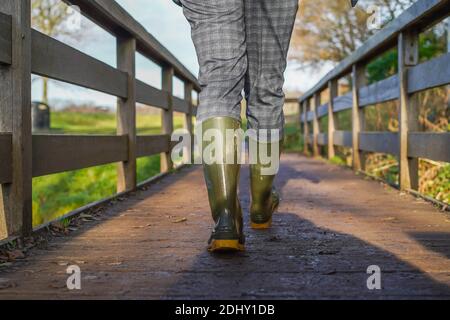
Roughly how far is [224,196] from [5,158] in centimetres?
71

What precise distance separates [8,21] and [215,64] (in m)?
0.69

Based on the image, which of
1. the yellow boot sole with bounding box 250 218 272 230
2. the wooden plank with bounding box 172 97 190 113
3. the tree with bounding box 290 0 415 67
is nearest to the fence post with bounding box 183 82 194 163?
the wooden plank with bounding box 172 97 190 113

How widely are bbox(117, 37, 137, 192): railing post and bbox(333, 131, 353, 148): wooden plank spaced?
7.93ft

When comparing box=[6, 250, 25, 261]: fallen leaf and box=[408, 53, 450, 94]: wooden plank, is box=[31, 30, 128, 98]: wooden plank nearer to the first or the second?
box=[6, 250, 25, 261]: fallen leaf

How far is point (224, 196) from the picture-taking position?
5.52 feet

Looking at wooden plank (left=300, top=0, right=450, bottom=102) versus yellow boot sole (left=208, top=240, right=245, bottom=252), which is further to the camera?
wooden plank (left=300, top=0, right=450, bottom=102)

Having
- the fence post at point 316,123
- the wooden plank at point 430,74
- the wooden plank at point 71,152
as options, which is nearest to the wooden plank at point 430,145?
the wooden plank at point 430,74

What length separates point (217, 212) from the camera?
1.69 meters

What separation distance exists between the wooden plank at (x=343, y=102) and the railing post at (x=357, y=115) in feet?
1.19

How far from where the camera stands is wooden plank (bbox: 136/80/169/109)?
3.66 metres

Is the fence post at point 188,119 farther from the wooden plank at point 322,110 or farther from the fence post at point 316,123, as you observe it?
the fence post at point 316,123

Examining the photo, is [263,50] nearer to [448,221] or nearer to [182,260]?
[182,260]

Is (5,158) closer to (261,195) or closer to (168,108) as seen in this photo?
(261,195)
